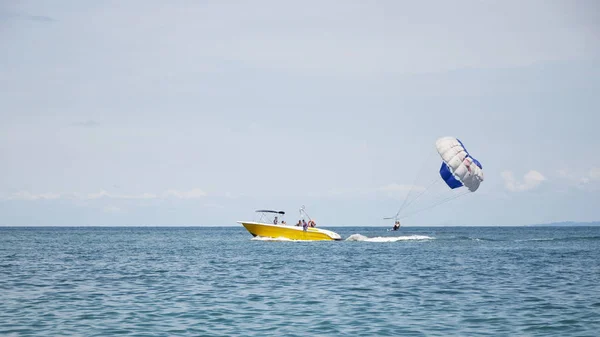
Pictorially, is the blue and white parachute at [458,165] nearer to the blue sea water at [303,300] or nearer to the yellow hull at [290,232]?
the yellow hull at [290,232]

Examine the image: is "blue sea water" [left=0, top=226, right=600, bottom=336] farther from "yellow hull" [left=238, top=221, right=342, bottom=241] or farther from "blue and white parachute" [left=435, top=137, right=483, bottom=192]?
"yellow hull" [left=238, top=221, right=342, bottom=241]

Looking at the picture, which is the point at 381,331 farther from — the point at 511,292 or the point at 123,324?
the point at 511,292

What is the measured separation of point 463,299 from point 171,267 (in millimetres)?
23350

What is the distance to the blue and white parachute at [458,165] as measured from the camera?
217ft

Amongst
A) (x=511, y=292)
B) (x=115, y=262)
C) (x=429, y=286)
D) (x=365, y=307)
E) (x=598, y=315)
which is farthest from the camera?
(x=115, y=262)

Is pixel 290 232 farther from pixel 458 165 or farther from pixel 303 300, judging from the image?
pixel 303 300

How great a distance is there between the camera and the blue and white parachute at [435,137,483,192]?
66.2 metres

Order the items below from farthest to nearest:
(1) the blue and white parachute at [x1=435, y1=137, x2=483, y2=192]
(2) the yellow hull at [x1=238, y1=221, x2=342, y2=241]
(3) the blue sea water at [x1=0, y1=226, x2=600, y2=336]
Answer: (2) the yellow hull at [x1=238, y1=221, x2=342, y2=241]
(1) the blue and white parachute at [x1=435, y1=137, x2=483, y2=192]
(3) the blue sea water at [x1=0, y1=226, x2=600, y2=336]

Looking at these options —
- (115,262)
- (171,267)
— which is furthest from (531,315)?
(115,262)

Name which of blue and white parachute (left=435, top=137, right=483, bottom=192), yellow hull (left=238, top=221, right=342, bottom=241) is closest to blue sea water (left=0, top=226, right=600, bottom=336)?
blue and white parachute (left=435, top=137, right=483, bottom=192)

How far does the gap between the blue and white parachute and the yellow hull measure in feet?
51.6

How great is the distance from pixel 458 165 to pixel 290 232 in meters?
20.0

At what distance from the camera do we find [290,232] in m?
74.2

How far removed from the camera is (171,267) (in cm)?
4491
